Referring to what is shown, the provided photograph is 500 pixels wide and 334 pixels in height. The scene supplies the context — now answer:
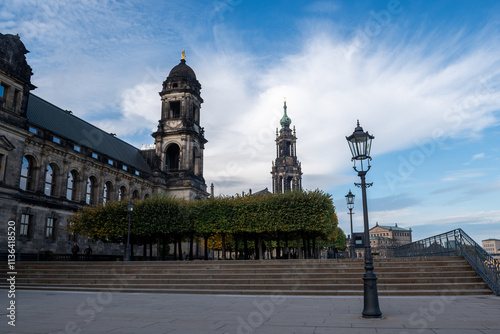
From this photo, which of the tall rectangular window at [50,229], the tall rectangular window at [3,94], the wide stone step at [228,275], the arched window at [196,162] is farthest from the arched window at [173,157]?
the wide stone step at [228,275]

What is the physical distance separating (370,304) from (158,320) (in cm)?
577

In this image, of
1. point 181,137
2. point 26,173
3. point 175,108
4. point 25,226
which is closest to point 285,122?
point 175,108

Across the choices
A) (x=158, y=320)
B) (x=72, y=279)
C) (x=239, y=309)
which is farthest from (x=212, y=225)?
(x=158, y=320)

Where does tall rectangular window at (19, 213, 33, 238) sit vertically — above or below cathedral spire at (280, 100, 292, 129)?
below

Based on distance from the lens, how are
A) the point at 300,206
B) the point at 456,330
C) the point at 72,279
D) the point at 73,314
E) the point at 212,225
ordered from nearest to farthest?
the point at 456,330, the point at 73,314, the point at 72,279, the point at 300,206, the point at 212,225

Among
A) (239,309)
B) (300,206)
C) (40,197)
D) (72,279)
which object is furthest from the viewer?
(40,197)

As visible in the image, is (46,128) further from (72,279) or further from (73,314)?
(73,314)

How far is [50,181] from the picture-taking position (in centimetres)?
3944

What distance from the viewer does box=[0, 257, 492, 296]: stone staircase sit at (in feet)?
55.9

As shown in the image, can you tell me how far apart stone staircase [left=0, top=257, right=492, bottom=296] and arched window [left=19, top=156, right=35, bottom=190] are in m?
13.8

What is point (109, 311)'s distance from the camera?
12.0 meters

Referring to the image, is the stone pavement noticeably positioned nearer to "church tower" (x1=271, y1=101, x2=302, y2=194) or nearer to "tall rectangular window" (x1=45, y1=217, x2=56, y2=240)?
"tall rectangular window" (x1=45, y1=217, x2=56, y2=240)

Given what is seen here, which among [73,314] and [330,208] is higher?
[330,208]

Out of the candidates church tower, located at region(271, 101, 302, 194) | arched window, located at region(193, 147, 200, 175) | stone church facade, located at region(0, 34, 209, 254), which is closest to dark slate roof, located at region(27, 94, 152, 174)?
stone church facade, located at region(0, 34, 209, 254)
